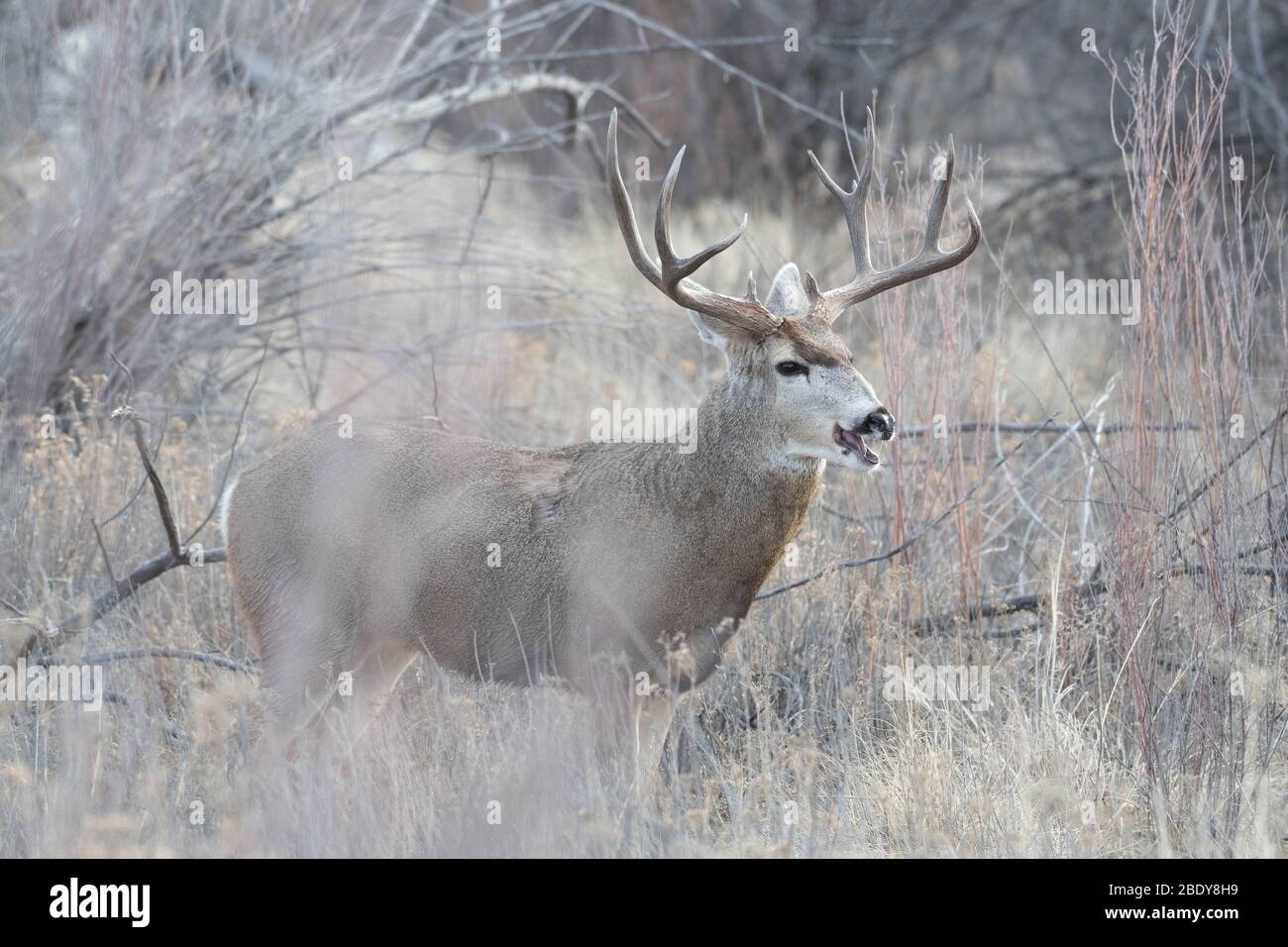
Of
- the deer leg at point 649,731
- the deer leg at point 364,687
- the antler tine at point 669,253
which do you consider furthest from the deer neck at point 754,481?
the deer leg at point 364,687

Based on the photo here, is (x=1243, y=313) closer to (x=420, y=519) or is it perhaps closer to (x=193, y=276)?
(x=420, y=519)

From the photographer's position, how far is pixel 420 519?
5121 mm

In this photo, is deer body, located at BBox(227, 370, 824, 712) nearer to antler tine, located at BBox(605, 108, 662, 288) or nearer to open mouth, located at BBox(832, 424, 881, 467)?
open mouth, located at BBox(832, 424, 881, 467)

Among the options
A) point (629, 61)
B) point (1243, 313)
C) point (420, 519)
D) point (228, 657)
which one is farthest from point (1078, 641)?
point (629, 61)

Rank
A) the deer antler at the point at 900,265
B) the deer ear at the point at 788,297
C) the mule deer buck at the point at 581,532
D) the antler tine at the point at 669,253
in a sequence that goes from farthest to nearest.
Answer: the deer ear at the point at 788,297, the deer antler at the point at 900,265, the mule deer buck at the point at 581,532, the antler tine at the point at 669,253

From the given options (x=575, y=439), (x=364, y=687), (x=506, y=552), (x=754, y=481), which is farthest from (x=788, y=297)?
(x=575, y=439)

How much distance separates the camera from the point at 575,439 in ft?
27.5

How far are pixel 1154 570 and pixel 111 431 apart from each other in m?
4.42

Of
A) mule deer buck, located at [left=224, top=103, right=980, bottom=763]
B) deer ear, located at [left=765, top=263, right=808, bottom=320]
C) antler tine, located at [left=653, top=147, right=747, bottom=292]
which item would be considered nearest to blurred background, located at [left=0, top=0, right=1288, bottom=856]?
mule deer buck, located at [left=224, top=103, right=980, bottom=763]

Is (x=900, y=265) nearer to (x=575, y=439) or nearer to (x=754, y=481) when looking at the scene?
(x=754, y=481)

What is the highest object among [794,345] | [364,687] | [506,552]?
[794,345]

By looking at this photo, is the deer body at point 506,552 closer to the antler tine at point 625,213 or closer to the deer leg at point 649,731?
the deer leg at point 649,731

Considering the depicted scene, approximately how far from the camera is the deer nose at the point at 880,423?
15.3 feet

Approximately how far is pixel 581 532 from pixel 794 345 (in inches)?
36.1
